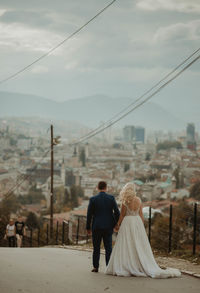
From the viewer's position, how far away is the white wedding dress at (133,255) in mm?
7109

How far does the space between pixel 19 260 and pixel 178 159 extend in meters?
121

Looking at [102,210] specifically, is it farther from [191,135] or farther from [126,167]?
[191,135]

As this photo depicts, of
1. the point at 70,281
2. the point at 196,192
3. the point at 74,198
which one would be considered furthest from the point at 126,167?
the point at 70,281

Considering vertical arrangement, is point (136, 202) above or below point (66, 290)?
above

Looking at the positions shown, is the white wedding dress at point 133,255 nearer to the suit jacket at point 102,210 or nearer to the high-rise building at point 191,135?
the suit jacket at point 102,210

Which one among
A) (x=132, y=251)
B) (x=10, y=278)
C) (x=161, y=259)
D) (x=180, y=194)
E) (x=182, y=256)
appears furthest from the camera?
(x=180, y=194)

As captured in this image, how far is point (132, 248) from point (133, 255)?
11 centimetres

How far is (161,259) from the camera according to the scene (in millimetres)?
9742

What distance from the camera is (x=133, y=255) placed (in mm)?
7215

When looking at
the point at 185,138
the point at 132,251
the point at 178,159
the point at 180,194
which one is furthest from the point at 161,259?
the point at 185,138

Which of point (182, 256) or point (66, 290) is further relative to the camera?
point (182, 256)

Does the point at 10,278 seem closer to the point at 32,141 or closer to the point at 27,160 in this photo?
the point at 27,160

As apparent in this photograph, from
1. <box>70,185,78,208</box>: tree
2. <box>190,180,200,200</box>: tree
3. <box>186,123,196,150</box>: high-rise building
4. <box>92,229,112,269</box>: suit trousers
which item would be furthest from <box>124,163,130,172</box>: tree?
<box>92,229,112,269</box>: suit trousers

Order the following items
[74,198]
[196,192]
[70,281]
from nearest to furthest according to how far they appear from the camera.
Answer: [70,281] < [196,192] < [74,198]
